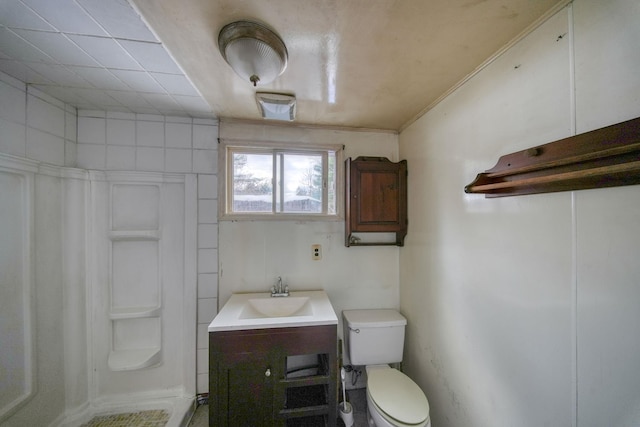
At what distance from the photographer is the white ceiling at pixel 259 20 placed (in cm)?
77

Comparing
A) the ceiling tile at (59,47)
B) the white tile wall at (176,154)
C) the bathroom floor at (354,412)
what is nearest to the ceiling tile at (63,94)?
the white tile wall at (176,154)

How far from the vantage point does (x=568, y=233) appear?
2.43 feet

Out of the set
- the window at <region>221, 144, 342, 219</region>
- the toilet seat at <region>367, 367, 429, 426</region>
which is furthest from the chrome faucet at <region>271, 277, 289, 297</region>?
the toilet seat at <region>367, 367, 429, 426</region>

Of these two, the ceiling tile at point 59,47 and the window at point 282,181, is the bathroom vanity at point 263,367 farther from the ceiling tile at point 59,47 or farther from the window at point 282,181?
the ceiling tile at point 59,47

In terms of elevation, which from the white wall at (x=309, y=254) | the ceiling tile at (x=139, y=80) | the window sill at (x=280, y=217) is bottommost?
the white wall at (x=309, y=254)

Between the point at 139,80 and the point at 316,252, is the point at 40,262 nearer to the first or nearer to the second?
the point at 139,80

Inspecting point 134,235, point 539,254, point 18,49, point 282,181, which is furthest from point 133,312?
point 539,254

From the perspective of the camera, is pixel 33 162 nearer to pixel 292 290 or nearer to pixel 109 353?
pixel 109 353

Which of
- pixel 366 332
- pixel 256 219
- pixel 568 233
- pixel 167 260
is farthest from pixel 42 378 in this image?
pixel 568 233

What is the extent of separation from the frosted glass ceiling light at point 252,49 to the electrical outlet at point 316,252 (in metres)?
1.20

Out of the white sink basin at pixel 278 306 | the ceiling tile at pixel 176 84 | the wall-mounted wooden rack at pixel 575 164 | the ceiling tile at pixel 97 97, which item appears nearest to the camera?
the wall-mounted wooden rack at pixel 575 164

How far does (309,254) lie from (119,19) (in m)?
1.57

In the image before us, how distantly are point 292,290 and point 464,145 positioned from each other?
1507 mm

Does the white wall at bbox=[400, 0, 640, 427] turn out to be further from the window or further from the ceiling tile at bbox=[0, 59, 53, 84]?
the ceiling tile at bbox=[0, 59, 53, 84]
